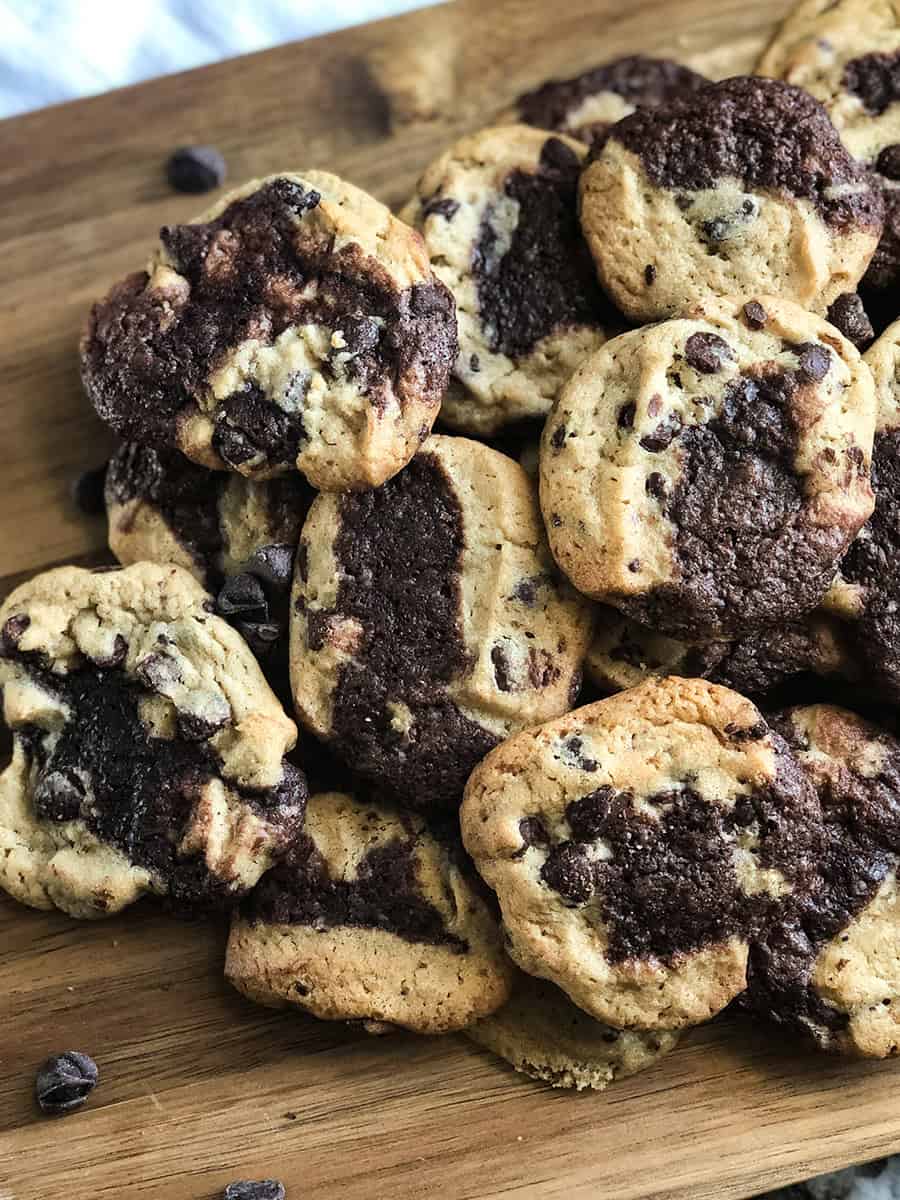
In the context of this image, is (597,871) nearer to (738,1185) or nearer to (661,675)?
(661,675)

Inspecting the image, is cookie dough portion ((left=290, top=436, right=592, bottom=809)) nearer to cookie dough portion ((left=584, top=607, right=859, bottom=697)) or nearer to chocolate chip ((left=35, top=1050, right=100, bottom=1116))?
cookie dough portion ((left=584, top=607, right=859, bottom=697))

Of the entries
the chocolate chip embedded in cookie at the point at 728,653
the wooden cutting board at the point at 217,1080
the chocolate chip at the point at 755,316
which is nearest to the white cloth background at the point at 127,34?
the wooden cutting board at the point at 217,1080

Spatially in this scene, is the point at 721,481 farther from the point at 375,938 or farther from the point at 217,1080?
the point at 217,1080

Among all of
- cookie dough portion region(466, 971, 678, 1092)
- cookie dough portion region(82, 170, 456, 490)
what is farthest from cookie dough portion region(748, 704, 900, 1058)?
cookie dough portion region(82, 170, 456, 490)

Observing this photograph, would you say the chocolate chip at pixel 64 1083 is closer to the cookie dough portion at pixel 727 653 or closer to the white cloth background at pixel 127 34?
the cookie dough portion at pixel 727 653

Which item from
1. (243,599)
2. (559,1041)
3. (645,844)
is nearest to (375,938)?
(559,1041)
